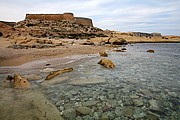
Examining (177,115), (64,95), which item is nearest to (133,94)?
(177,115)

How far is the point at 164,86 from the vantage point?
7.56 metres

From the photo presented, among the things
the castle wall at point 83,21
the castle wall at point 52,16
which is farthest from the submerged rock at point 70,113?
the castle wall at point 83,21

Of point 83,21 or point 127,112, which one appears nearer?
point 127,112

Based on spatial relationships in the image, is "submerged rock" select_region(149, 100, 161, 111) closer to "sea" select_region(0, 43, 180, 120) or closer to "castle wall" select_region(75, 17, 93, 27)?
"sea" select_region(0, 43, 180, 120)

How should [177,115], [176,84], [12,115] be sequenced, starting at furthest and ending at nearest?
[176,84] → [177,115] → [12,115]

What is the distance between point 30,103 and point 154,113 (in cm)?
354

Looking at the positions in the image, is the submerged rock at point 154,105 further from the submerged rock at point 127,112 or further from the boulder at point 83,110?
the boulder at point 83,110

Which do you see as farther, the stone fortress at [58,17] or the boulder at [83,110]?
the stone fortress at [58,17]

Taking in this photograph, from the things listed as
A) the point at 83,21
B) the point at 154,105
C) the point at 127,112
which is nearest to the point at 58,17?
the point at 83,21

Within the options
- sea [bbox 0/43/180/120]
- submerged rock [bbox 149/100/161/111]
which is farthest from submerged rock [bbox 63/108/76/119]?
submerged rock [bbox 149/100/161/111]

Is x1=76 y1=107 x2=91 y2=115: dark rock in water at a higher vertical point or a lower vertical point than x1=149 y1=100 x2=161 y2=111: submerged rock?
higher

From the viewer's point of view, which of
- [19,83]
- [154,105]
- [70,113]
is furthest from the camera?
[19,83]

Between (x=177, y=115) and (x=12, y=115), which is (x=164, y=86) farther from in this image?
(x=12, y=115)

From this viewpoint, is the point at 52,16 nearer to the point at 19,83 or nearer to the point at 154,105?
the point at 19,83
